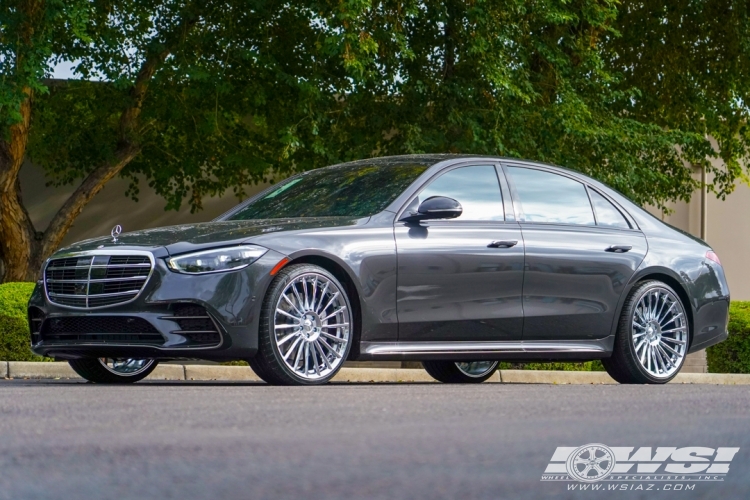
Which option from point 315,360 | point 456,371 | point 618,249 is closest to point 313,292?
point 315,360

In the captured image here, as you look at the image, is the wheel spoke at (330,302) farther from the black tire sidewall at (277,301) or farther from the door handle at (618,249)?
the door handle at (618,249)

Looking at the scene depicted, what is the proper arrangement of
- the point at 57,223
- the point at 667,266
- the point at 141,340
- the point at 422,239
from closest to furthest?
1. the point at 141,340
2. the point at 422,239
3. the point at 667,266
4. the point at 57,223

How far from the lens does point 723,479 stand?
4277 mm

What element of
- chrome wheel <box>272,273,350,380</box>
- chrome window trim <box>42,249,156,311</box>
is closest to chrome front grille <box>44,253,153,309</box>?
chrome window trim <box>42,249,156,311</box>

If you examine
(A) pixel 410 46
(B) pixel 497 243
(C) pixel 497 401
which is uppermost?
(A) pixel 410 46

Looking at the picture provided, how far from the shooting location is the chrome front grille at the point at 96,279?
7879 mm

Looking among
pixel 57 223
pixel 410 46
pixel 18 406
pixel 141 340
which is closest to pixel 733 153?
pixel 410 46

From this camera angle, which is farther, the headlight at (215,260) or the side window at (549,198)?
the side window at (549,198)

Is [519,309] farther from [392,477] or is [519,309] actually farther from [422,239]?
[392,477]

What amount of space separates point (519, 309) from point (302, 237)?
186 cm

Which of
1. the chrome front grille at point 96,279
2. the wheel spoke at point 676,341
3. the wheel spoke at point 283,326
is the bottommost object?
the wheel spoke at point 676,341

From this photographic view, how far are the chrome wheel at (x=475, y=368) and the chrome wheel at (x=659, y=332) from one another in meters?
1.50

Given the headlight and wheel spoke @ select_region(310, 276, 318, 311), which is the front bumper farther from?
wheel spoke @ select_region(310, 276, 318, 311)

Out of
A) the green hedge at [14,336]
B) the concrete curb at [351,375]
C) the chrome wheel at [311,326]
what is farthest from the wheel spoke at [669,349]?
the green hedge at [14,336]
